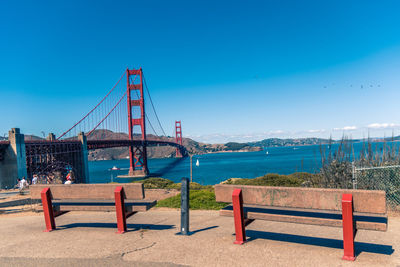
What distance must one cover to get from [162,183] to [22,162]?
47.7 ft

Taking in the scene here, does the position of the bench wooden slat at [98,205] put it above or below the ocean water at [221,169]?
above

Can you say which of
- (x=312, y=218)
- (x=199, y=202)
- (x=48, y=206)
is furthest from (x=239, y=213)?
(x=199, y=202)

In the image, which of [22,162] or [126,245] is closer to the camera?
[126,245]

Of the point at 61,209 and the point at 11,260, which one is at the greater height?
the point at 61,209

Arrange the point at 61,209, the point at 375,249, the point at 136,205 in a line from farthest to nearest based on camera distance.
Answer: the point at 61,209 < the point at 136,205 < the point at 375,249

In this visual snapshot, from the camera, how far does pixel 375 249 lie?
4.50 meters

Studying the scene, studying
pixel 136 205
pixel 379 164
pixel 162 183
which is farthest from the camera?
pixel 162 183

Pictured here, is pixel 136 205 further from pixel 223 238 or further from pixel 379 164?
pixel 379 164

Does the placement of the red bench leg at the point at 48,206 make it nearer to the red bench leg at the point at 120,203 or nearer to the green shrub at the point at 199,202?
the red bench leg at the point at 120,203

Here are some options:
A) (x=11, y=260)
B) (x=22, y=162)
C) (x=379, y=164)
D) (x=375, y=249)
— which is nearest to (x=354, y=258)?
(x=375, y=249)

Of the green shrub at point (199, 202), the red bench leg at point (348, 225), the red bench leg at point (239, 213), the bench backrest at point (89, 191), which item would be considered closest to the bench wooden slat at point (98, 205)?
the bench backrest at point (89, 191)

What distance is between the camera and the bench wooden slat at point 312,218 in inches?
157

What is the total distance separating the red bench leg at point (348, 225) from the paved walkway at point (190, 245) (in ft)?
0.41

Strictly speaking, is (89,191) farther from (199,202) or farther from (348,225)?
(348,225)
